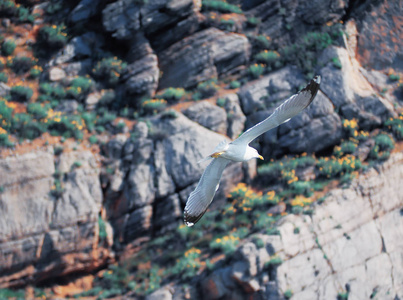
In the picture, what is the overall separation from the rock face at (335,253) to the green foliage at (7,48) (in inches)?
330

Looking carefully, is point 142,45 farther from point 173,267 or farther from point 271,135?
point 173,267

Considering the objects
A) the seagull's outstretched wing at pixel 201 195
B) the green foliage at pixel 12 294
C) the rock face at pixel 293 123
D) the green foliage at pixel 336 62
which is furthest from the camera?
the green foliage at pixel 336 62

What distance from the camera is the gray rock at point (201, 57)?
14.3 m

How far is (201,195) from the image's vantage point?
7891 mm

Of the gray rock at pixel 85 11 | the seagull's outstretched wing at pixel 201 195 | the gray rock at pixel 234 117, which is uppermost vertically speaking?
the seagull's outstretched wing at pixel 201 195

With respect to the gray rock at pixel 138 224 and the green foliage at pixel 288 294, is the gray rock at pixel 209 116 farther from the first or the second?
the green foliage at pixel 288 294

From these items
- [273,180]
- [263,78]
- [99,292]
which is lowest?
[99,292]

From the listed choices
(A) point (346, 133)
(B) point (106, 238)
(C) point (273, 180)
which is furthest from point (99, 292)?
(A) point (346, 133)

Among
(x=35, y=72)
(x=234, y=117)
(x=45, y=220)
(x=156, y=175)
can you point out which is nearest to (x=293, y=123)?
(x=234, y=117)

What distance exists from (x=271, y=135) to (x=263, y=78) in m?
1.79

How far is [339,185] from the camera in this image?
11.4 metres

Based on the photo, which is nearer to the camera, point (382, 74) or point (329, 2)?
point (382, 74)

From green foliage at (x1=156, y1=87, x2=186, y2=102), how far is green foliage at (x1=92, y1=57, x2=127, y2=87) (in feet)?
4.53

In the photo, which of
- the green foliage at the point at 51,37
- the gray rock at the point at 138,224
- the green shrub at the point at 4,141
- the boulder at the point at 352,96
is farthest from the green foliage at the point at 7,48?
the boulder at the point at 352,96
